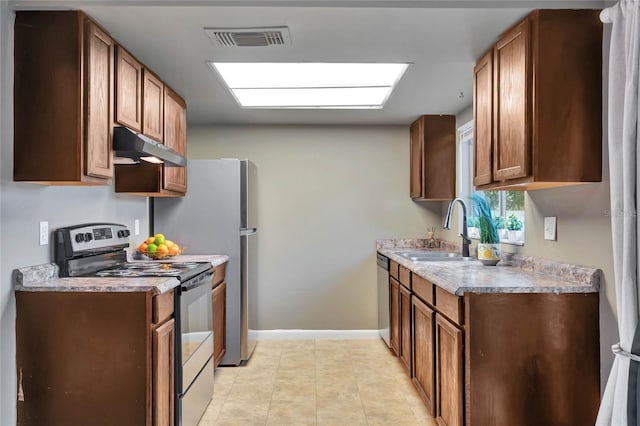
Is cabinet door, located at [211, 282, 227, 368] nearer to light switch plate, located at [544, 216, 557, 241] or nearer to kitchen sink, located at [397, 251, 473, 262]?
kitchen sink, located at [397, 251, 473, 262]

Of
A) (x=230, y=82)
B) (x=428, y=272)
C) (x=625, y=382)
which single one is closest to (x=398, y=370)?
(x=428, y=272)

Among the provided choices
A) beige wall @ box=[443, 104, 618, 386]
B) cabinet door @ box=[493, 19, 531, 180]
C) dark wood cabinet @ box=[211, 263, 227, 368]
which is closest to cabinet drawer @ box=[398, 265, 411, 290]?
beige wall @ box=[443, 104, 618, 386]

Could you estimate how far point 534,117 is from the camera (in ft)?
7.50

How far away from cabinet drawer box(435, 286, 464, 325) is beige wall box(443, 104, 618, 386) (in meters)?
0.62

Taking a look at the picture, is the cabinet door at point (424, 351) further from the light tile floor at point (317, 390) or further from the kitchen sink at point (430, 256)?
the kitchen sink at point (430, 256)

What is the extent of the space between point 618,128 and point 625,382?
98cm

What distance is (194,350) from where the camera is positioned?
2.92 meters

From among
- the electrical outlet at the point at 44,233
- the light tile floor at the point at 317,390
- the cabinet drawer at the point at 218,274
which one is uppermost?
the electrical outlet at the point at 44,233

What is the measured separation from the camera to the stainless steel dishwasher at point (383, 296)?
14.7ft

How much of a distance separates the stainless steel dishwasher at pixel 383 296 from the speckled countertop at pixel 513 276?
1.12 meters

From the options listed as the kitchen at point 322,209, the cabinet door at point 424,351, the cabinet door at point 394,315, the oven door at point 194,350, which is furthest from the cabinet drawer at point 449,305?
the kitchen at point 322,209

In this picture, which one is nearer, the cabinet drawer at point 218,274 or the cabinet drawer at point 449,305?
the cabinet drawer at point 449,305

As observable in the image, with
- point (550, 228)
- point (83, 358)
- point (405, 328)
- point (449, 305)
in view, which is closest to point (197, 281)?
point (83, 358)

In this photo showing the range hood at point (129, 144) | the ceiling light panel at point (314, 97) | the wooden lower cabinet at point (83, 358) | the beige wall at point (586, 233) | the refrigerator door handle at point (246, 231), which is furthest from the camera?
the refrigerator door handle at point (246, 231)
